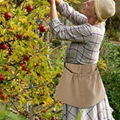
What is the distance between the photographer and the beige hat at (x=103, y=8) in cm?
299

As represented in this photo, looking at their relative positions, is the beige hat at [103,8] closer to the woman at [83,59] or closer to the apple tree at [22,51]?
the woman at [83,59]

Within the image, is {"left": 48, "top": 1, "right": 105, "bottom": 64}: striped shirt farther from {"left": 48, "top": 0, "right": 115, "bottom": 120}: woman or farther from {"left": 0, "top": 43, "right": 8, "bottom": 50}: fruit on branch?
{"left": 0, "top": 43, "right": 8, "bottom": 50}: fruit on branch

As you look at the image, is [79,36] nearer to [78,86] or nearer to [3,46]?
[78,86]

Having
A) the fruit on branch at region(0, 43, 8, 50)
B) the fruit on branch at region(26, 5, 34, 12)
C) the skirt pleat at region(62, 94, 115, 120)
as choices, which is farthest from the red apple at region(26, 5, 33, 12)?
the skirt pleat at region(62, 94, 115, 120)

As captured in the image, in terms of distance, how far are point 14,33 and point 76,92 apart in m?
0.65

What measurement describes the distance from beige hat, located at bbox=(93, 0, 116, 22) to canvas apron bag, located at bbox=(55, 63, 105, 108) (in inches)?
15.8

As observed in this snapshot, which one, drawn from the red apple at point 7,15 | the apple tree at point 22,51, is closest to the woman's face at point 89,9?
the apple tree at point 22,51

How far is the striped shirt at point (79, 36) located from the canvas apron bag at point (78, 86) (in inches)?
2.4

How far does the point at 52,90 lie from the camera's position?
409cm

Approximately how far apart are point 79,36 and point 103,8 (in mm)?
276

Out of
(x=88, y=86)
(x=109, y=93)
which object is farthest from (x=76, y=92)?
(x=109, y=93)

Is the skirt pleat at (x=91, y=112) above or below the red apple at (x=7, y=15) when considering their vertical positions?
below

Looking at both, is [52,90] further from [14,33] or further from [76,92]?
[14,33]

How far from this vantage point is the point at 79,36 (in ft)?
9.68
